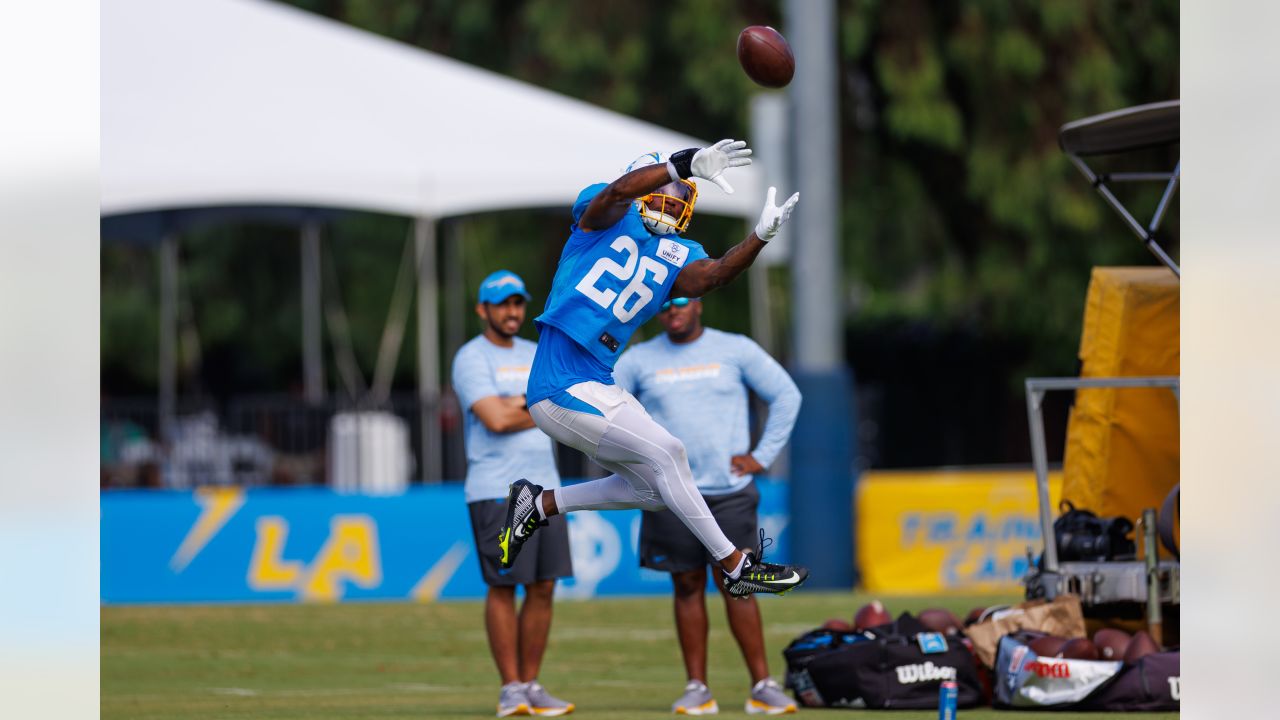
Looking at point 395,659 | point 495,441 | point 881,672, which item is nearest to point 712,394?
point 495,441

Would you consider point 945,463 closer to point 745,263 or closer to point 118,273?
point 118,273

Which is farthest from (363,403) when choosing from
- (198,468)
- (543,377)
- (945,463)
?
(543,377)

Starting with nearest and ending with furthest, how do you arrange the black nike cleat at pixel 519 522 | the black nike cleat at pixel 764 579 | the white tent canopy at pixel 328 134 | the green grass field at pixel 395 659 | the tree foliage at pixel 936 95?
the black nike cleat at pixel 764 579 → the black nike cleat at pixel 519 522 → the green grass field at pixel 395 659 → the white tent canopy at pixel 328 134 → the tree foliage at pixel 936 95

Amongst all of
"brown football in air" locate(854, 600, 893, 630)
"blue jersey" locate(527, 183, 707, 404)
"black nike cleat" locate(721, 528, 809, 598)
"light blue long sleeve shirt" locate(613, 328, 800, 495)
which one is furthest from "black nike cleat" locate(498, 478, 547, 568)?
"brown football in air" locate(854, 600, 893, 630)

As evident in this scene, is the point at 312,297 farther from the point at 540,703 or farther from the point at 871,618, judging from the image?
the point at 540,703

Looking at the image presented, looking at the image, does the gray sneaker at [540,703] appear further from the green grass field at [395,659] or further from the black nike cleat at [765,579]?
the black nike cleat at [765,579]

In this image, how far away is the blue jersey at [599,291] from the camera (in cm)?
786

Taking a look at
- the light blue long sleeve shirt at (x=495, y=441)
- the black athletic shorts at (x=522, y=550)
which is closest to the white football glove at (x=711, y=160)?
the light blue long sleeve shirt at (x=495, y=441)

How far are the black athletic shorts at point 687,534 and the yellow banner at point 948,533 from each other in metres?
6.86

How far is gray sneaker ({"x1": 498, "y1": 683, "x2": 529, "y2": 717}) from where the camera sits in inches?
363

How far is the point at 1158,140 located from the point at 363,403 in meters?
9.54

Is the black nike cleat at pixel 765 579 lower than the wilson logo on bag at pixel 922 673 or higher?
higher

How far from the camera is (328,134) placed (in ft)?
58.6
